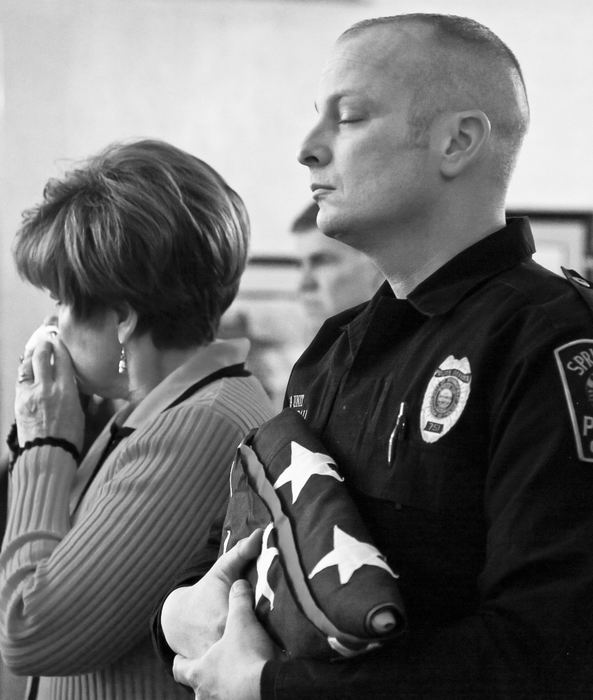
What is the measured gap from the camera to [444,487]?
2.74 ft

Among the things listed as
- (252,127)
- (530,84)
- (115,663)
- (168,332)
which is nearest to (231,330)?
(252,127)

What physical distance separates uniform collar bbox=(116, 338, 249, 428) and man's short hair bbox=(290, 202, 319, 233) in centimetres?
179

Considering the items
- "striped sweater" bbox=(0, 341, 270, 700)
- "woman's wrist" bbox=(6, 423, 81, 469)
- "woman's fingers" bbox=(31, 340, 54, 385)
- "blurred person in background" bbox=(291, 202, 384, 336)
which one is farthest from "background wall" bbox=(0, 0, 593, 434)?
"striped sweater" bbox=(0, 341, 270, 700)

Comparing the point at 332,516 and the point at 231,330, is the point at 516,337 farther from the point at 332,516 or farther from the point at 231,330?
the point at 231,330

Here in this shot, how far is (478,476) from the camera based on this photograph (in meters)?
0.83

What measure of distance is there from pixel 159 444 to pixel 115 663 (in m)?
0.32

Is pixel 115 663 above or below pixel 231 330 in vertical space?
above

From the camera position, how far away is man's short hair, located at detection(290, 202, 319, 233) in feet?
11.1

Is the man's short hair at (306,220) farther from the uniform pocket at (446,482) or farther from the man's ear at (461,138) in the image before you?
the uniform pocket at (446,482)

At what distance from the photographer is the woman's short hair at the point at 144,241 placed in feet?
4.89

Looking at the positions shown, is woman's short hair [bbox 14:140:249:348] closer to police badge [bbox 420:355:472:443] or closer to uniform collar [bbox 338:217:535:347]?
uniform collar [bbox 338:217:535:347]

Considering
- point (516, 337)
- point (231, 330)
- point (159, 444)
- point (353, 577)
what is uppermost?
point (516, 337)

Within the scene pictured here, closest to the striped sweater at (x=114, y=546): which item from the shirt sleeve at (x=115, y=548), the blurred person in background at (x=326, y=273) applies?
the shirt sleeve at (x=115, y=548)

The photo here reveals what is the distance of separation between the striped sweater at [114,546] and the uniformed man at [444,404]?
0.25 m
